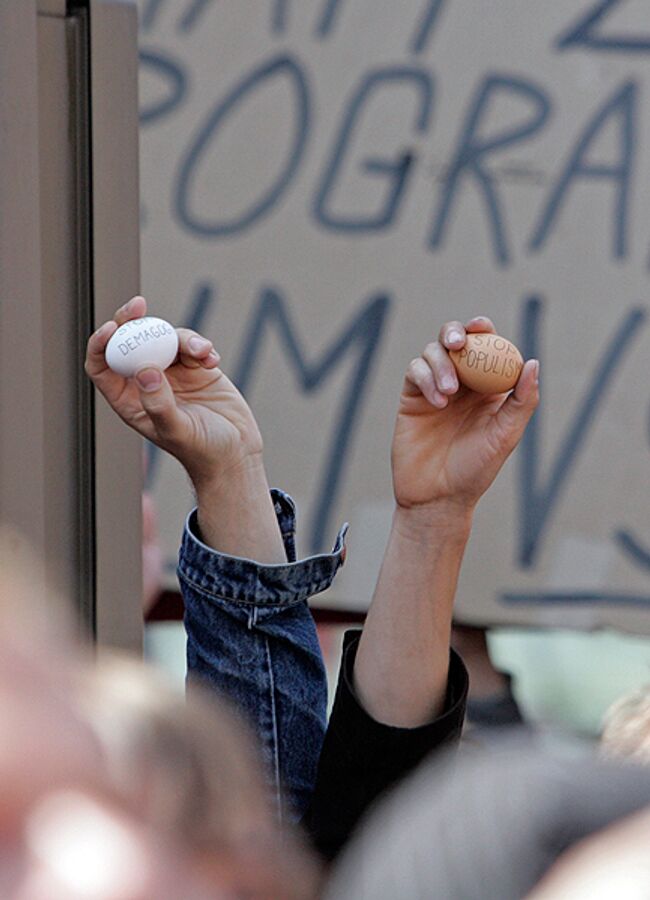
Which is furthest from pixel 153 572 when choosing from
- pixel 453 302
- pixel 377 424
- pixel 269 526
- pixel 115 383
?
pixel 115 383

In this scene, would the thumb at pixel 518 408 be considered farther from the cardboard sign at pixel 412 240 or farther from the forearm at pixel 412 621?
the cardboard sign at pixel 412 240

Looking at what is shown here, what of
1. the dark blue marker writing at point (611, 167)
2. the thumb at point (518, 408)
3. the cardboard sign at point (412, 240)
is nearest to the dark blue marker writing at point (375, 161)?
the cardboard sign at point (412, 240)

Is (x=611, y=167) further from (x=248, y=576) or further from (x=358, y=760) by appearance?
(x=358, y=760)

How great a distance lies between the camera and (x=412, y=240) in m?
2.80

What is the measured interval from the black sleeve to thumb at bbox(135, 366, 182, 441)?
33 centimetres

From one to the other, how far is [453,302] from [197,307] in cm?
50

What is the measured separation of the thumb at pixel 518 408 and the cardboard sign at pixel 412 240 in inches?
50.8

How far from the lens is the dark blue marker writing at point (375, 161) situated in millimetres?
2777

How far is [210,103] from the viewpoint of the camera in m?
2.78

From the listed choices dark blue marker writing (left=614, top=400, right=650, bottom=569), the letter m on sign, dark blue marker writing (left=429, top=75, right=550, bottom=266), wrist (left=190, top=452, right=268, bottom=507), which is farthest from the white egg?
dark blue marker writing (left=614, top=400, right=650, bottom=569)

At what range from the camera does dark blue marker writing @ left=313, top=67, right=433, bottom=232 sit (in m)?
2.78

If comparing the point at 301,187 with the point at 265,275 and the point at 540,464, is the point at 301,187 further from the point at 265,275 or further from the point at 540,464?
the point at 540,464

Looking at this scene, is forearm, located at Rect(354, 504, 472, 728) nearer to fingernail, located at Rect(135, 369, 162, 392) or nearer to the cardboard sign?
fingernail, located at Rect(135, 369, 162, 392)

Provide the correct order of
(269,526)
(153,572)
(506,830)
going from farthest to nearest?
1. (153,572)
2. (269,526)
3. (506,830)
